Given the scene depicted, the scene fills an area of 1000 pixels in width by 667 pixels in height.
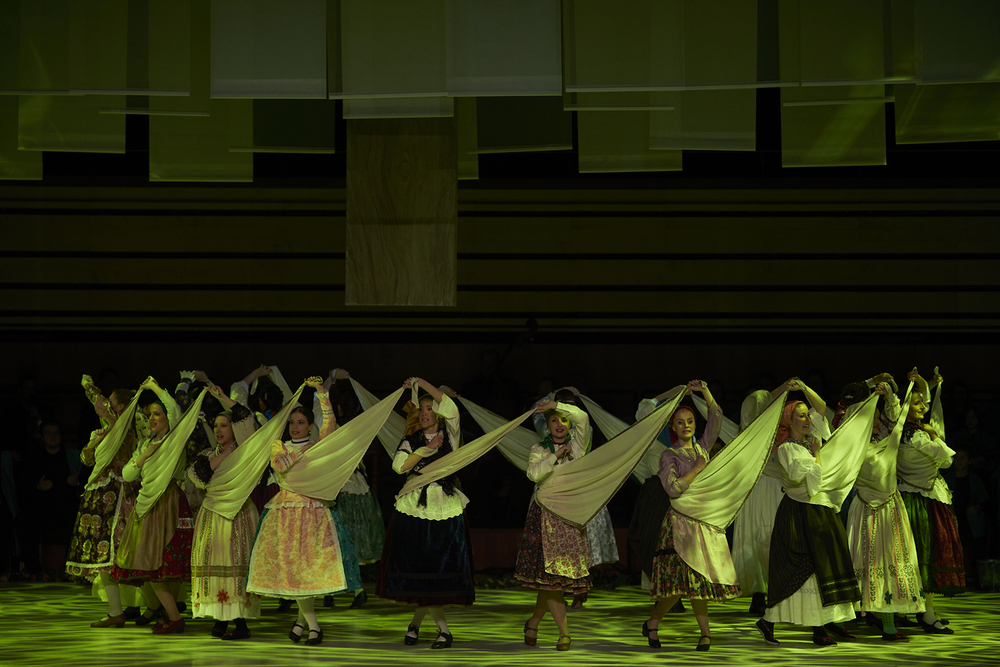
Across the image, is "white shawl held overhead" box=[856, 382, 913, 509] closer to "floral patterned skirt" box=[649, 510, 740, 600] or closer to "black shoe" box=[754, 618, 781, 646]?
"black shoe" box=[754, 618, 781, 646]

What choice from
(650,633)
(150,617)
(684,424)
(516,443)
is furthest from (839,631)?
(150,617)

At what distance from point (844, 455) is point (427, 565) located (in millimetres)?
2445

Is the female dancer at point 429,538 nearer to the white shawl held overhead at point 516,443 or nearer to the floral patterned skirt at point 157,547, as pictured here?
the white shawl held overhead at point 516,443

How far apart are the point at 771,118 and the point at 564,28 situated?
18.6ft

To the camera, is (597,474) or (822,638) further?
(597,474)

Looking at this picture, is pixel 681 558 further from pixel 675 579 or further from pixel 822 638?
pixel 822 638

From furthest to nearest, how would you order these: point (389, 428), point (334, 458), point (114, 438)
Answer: point (389, 428), point (114, 438), point (334, 458)

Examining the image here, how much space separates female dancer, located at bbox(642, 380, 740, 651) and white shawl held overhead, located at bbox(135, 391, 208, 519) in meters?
2.81

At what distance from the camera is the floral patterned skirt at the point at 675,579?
5996mm

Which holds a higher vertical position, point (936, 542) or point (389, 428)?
point (389, 428)

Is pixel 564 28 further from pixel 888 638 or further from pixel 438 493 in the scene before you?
pixel 888 638

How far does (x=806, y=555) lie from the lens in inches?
240

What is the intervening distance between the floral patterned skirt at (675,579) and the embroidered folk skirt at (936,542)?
148 cm

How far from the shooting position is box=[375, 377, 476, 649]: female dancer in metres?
6.17
